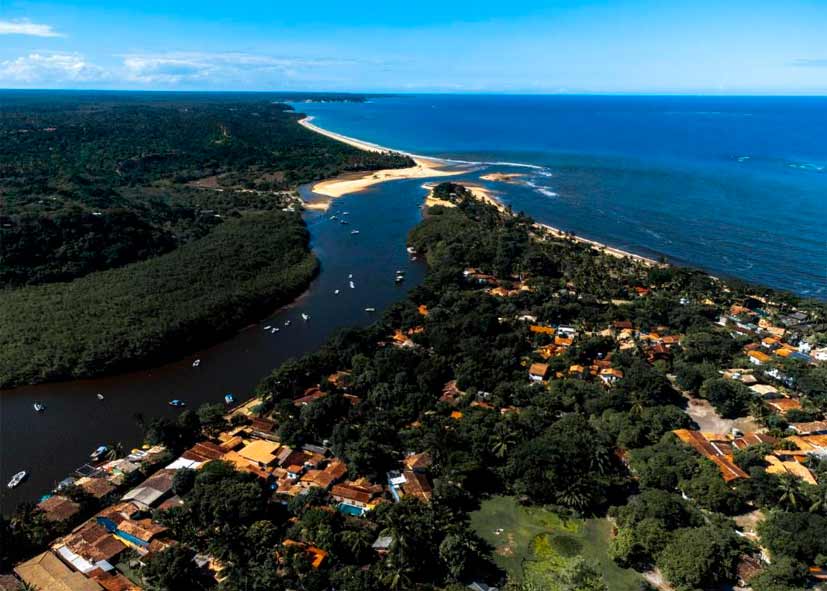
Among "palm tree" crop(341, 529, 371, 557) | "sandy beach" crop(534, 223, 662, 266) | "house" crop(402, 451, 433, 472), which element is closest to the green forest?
"house" crop(402, 451, 433, 472)

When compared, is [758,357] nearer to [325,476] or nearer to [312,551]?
[325,476]

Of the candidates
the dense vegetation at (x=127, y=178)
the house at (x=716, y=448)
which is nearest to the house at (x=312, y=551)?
the house at (x=716, y=448)

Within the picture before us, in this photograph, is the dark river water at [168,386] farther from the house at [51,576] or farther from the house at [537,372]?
the house at [537,372]

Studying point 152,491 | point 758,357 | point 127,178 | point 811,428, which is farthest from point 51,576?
point 127,178

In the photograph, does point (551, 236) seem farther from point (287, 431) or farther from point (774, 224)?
point (287, 431)

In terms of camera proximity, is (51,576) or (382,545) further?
(382,545)

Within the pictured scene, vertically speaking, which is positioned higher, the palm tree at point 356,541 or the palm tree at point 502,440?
the palm tree at point 502,440
